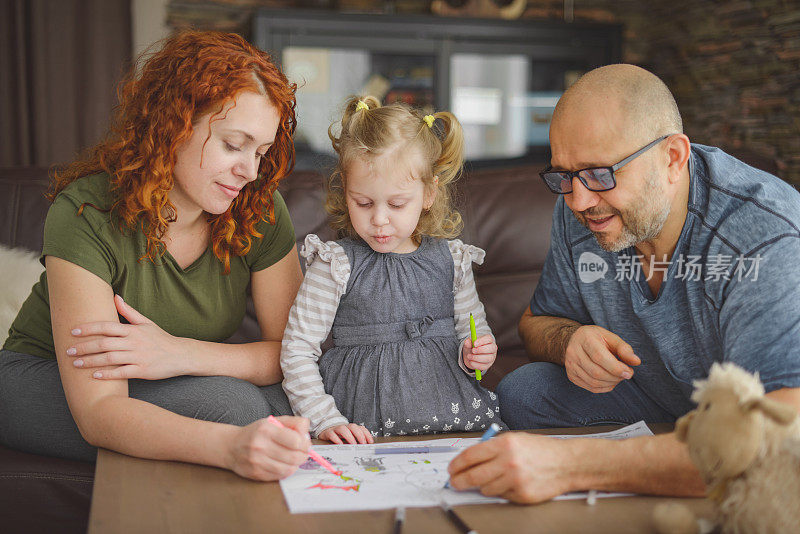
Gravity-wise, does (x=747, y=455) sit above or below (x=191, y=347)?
above

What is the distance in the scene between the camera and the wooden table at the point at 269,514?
0.95m

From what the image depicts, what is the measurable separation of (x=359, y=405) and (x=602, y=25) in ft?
11.5

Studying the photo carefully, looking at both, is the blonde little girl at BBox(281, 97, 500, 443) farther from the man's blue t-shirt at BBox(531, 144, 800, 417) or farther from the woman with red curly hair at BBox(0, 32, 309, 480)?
the man's blue t-shirt at BBox(531, 144, 800, 417)

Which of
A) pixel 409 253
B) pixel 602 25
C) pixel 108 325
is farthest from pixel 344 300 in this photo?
pixel 602 25

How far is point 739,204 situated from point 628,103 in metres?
0.27

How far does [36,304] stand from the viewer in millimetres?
1606

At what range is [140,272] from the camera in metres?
1.46

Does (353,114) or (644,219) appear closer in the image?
(644,219)

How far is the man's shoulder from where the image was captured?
1296 mm

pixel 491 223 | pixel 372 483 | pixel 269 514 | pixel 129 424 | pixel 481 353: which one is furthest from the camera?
pixel 491 223

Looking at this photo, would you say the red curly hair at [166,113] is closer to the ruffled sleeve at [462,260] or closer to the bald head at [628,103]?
the ruffled sleeve at [462,260]

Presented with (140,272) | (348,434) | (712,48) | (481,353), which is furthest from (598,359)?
(712,48)

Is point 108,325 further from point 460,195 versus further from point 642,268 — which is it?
point 460,195

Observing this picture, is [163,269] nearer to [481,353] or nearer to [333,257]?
[333,257]
